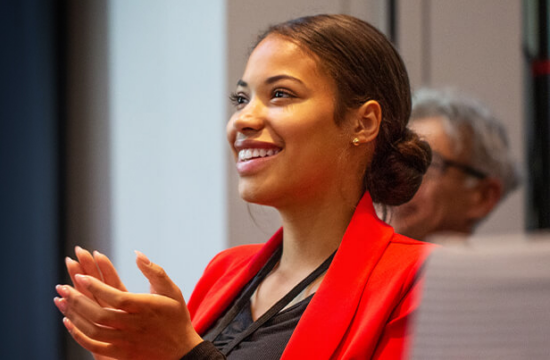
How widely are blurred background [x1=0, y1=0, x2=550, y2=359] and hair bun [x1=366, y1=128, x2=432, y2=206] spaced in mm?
1061

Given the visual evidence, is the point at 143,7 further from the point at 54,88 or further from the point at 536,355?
the point at 536,355

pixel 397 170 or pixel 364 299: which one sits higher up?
pixel 397 170

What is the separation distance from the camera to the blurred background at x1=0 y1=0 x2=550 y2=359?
8.38 ft

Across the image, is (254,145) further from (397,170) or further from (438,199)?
(438,199)

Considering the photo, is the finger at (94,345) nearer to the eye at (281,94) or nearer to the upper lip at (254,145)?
the upper lip at (254,145)

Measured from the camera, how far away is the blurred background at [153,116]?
255 cm

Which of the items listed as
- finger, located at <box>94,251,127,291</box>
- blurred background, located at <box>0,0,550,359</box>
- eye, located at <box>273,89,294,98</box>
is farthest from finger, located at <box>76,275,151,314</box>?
blurred background, located at <box>0,0,550,359</box>

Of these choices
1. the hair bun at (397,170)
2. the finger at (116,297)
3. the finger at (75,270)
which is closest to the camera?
the finger at (116,297)

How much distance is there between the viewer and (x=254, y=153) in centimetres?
132

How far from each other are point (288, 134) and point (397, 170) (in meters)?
0.26

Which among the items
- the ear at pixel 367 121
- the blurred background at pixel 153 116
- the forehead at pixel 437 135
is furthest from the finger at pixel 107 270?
the blurred background at pixel 153 116

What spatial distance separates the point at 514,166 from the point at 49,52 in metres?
2.15

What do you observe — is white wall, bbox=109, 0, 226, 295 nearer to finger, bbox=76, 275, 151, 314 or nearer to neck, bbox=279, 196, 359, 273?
neck, bbox=279, 196, 359, 273

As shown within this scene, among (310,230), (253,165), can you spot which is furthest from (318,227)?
(253,165)
